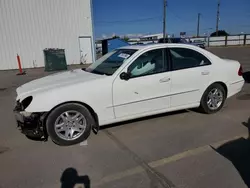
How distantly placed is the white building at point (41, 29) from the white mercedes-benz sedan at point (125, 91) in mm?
12608

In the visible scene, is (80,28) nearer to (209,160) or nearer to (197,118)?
(197,118)

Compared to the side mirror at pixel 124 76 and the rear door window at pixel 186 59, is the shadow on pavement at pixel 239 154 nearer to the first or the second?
the rear door window at pixel 186 59

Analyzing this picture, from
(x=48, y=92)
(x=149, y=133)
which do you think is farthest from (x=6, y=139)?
(x=149, y=133)

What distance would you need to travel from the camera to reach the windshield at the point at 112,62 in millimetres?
4027

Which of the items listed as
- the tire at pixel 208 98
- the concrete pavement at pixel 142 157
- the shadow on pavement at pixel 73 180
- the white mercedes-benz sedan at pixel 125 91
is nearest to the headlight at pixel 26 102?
the white mercedes-benz sedan at pixel 125 91

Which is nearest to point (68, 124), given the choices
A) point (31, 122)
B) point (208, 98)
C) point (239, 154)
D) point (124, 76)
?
point (31, 122)

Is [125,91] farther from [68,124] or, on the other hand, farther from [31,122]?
[31,122]

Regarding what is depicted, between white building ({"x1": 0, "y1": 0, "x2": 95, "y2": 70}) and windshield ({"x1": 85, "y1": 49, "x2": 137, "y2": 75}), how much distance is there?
496 inches

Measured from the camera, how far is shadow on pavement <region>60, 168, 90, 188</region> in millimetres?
2576

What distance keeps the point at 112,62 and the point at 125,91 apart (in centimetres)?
86

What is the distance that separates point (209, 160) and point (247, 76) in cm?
734

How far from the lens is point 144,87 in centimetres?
391

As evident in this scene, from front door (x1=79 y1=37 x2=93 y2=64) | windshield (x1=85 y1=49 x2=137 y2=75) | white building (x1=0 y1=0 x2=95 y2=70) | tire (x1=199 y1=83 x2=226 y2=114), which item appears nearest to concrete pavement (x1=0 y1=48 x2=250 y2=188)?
tire (x1=199 y1=83 x2=226 y2=114)

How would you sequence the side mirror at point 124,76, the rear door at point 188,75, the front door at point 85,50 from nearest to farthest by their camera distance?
the side mirror at point 124,76, the rear door at point 188,75, the front door at point 85,50
